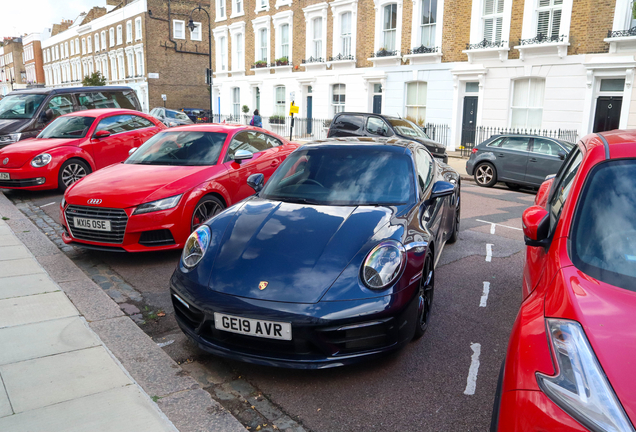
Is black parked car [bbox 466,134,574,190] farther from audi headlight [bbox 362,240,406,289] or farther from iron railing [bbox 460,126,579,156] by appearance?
audi headlight [bbox 362,240,406,289]

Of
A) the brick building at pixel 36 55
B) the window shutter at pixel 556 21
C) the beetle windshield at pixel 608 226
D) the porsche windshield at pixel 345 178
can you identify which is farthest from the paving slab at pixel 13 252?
the brick building at pixel 36 55

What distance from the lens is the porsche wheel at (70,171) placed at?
32.4ft

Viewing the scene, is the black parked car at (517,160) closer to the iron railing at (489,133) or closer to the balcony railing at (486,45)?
the iron railing at (489,133)

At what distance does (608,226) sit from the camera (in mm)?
2611

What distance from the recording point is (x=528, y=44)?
19281mm

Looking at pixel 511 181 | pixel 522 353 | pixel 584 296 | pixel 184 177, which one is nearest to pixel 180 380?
pixel 522 353

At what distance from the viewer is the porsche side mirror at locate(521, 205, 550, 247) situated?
2.93m

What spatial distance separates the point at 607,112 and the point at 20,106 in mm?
18493

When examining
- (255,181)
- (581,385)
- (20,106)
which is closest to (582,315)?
(581,385)

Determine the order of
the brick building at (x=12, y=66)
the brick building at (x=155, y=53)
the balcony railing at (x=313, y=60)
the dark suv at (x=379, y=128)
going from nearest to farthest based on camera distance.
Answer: the dark suv at (x=379, y=128) → the balcony railing at (x=313, y=60) → the brick building at (x=155, y=53) → the brick building at (x=12, y=66)

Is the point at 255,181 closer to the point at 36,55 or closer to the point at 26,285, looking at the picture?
the point at 26,285

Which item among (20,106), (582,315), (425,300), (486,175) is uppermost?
(20,106)

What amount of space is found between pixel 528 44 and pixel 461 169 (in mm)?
6019

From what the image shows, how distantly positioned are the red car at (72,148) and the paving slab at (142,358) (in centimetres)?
662
